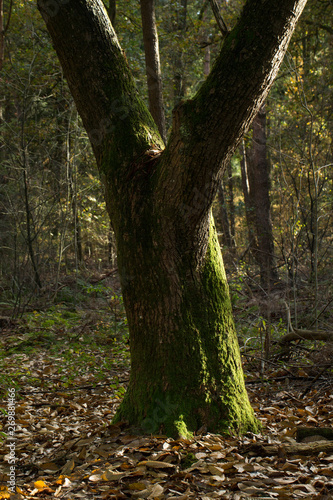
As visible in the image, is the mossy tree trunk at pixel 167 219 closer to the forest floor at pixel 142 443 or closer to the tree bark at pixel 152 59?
the forest floor at pixel 142 443

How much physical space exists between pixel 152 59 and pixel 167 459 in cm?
565

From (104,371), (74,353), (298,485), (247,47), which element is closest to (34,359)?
(74,353)

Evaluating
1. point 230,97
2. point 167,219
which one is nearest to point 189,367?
point 167,219

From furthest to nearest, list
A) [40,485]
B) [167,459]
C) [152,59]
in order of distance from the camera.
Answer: [152,59] < [167,459] < [40,485]

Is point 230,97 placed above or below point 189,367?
above

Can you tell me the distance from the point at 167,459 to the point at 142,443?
Answer: 0.25 m

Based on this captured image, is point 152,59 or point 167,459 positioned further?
point 152,59

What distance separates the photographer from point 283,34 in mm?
2338

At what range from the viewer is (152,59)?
6133 mm

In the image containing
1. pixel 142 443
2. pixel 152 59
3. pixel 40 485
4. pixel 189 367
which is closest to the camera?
pixel 40 485

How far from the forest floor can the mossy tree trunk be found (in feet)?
0.83

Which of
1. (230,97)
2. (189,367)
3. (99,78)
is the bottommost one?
(189,367)

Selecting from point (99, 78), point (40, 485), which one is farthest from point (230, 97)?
point (40, 485)

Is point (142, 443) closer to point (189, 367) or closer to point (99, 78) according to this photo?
point (189, 367)
